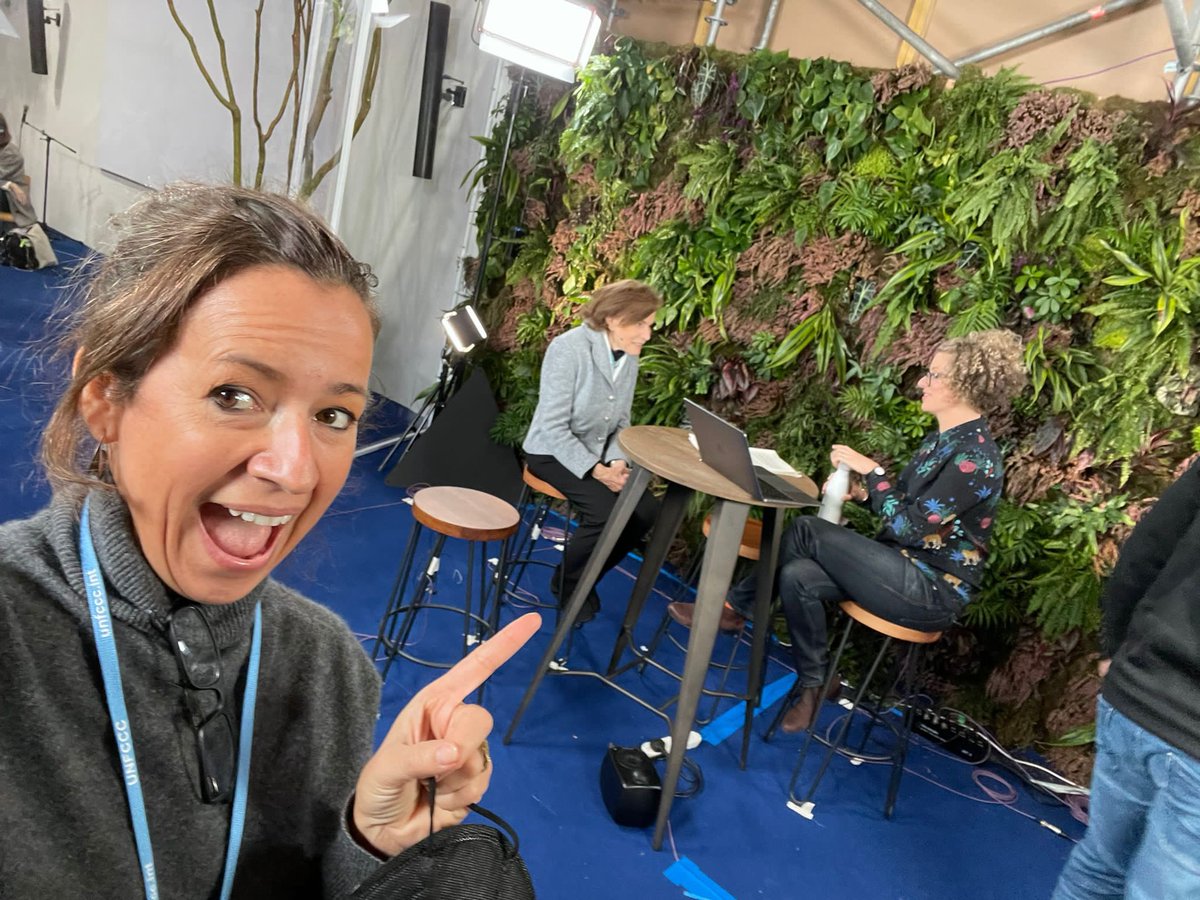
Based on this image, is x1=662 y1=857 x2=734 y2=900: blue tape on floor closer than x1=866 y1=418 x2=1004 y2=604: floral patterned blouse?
Yes

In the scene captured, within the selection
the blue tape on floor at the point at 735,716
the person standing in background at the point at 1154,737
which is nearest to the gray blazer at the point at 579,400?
the blue tape on floor at the point at 735,716

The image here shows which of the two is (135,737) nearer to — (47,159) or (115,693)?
(115,693)

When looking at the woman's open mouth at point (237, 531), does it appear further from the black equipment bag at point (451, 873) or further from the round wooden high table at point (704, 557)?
the round wooden high table at point (704, 557)

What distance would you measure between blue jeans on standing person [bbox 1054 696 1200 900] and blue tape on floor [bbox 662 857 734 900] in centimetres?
97

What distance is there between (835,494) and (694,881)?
1.64m

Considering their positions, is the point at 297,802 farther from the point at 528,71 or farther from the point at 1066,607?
the point at 528,71

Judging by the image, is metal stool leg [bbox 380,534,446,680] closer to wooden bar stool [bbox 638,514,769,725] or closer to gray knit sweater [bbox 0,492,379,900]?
wooden bar stool [bbox 638,514,769,725]

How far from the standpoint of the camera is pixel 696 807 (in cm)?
281

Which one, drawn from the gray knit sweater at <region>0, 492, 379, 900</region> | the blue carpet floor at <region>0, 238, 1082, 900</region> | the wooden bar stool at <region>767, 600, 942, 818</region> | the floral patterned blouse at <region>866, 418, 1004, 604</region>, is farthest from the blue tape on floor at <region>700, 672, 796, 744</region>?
the gray knit sweater at <region>0, 492, 379, 900</region>

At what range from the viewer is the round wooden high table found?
263cm

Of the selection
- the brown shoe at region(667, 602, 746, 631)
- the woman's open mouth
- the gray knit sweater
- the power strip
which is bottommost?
the power strip

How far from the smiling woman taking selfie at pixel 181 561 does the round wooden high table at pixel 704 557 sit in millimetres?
1753

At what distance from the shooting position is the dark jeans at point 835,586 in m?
2.92

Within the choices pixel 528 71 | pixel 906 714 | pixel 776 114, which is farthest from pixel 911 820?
pixel 528 71
